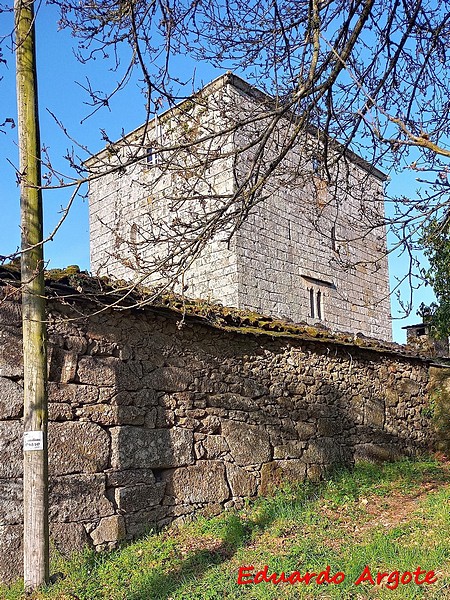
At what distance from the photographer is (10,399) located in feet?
18.2

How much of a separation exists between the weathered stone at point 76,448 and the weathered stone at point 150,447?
14cm

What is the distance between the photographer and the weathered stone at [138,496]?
6209mm

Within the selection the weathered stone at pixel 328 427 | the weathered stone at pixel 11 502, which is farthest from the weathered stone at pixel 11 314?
the weathered stone at pixel 328 427

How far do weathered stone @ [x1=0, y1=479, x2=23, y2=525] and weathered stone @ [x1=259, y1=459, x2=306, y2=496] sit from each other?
3.13 meters

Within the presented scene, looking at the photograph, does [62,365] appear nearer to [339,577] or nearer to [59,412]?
[59,412]

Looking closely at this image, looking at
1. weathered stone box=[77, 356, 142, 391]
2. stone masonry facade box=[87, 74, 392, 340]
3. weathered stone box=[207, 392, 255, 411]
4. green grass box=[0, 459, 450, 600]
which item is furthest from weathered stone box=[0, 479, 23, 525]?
stone masonry facade box=[87, 74, 392, 340]

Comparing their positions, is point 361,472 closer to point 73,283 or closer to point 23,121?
point 73,283

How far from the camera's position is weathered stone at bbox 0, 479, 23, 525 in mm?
5362

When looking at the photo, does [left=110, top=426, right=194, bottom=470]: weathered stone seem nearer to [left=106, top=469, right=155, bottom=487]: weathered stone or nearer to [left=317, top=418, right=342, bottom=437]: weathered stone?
[left=106, top=469, right=155, bottom=487]: weathered stone

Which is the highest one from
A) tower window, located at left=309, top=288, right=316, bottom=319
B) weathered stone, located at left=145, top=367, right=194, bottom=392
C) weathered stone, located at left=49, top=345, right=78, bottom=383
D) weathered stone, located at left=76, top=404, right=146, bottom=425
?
tower window, located at left=309, top=288, right=316, bottom=319

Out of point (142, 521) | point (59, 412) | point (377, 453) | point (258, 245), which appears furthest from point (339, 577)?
point (258, 245)

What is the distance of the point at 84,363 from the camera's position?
620 centimetres

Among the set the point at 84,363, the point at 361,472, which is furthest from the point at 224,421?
the point at 361,472

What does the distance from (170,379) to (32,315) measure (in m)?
2.32
